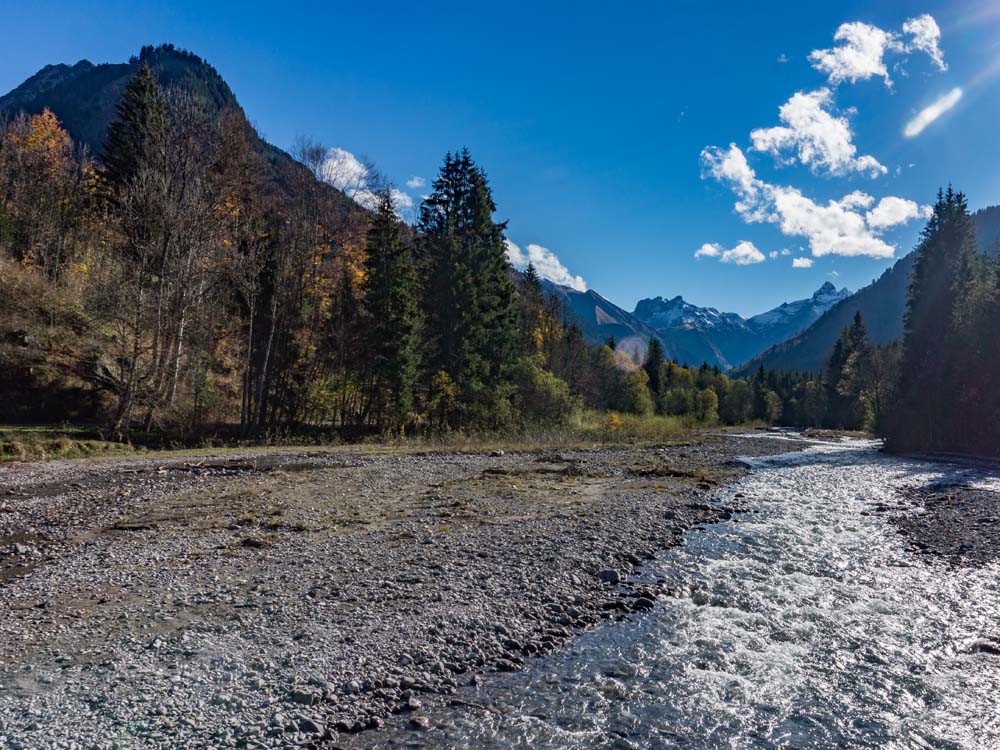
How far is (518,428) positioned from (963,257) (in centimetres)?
3793

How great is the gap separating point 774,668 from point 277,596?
21.4 feet

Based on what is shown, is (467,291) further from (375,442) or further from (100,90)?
(100,90)

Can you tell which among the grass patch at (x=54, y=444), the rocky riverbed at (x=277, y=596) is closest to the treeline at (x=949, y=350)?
the rocky riverbed at (x=277, y=596)

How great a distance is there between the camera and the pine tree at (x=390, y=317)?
31578mm

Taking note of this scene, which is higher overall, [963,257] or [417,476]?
[963,257]

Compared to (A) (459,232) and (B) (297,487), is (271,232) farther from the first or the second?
(B) (297,487)

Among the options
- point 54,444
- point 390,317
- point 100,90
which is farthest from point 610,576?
point 100,90

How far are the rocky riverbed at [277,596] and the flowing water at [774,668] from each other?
0.61 meters

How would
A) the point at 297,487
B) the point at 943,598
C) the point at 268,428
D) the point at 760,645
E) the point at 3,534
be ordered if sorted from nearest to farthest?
the point at 760,645 < the point at 943,598 < the point at 3,534 < the point at 297,487 < the point at 268,428

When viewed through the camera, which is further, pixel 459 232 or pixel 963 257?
pixel 963 257

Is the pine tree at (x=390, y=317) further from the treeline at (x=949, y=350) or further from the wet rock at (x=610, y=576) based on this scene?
the treeline at (x=949, y=350)

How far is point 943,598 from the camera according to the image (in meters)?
8.59

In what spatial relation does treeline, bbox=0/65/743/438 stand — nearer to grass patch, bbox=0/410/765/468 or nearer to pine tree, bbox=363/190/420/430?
pine tree, bbox=363/190/420/430

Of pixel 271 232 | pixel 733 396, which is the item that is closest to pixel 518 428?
pixel 271 232
